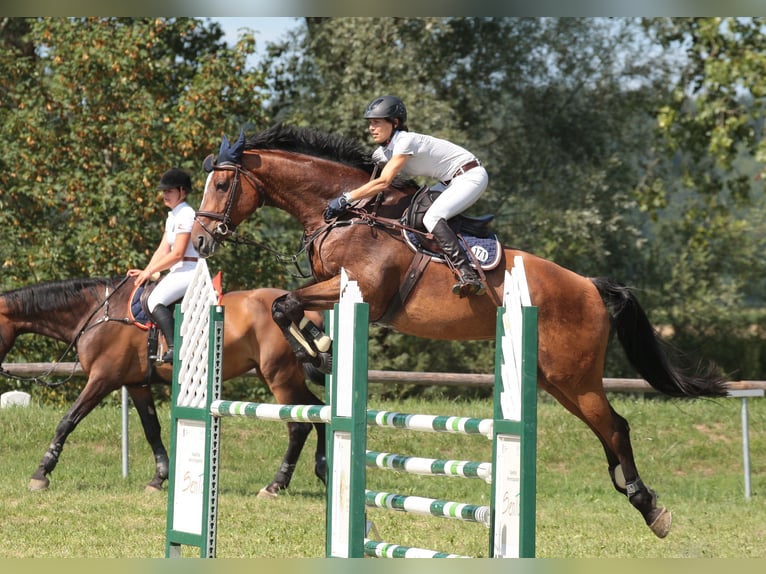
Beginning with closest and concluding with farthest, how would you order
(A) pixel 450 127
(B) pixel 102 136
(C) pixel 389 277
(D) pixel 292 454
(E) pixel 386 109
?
(E) pixel 386 109
(C) pixel 389 277
(D) pixel 292 454
(B) pixel 102 136
(A) pixel 450 127

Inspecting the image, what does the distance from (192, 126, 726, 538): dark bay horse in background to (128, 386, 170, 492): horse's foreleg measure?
304 centimetres

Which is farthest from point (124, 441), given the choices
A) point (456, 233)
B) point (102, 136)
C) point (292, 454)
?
point (102, 136)

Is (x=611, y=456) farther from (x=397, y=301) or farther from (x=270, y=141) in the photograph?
(x=270, y=141)

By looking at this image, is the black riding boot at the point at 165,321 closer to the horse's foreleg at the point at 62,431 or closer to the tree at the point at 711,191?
the horse's foreleg at the point at 62,431

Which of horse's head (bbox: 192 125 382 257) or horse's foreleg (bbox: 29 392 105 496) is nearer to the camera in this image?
horse's head (bbox: 192 125 382 257)

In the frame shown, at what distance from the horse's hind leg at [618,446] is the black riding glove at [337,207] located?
5.70 ft

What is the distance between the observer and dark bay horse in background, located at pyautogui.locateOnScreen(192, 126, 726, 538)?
20.6 ft

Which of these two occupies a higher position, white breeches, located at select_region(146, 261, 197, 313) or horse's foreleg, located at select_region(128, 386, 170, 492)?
white breeches, located at select_region(146, 261, 197, 313)

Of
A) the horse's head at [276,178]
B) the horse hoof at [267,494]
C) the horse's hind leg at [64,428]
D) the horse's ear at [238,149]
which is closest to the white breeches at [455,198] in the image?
the horse's head at [276,178]

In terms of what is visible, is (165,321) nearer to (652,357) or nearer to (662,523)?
(652,357)

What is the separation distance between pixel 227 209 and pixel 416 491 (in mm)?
3882

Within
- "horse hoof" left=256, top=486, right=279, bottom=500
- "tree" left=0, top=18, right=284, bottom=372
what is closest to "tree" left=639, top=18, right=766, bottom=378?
"tree" left=0, top=18, right=284, bottom=372

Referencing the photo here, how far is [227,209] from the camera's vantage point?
647 centimetres

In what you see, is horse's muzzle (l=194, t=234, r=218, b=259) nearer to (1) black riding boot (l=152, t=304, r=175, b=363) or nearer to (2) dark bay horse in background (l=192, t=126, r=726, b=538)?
(2) dark bay horse in background (l=192, t=126, r=726, b=538)
